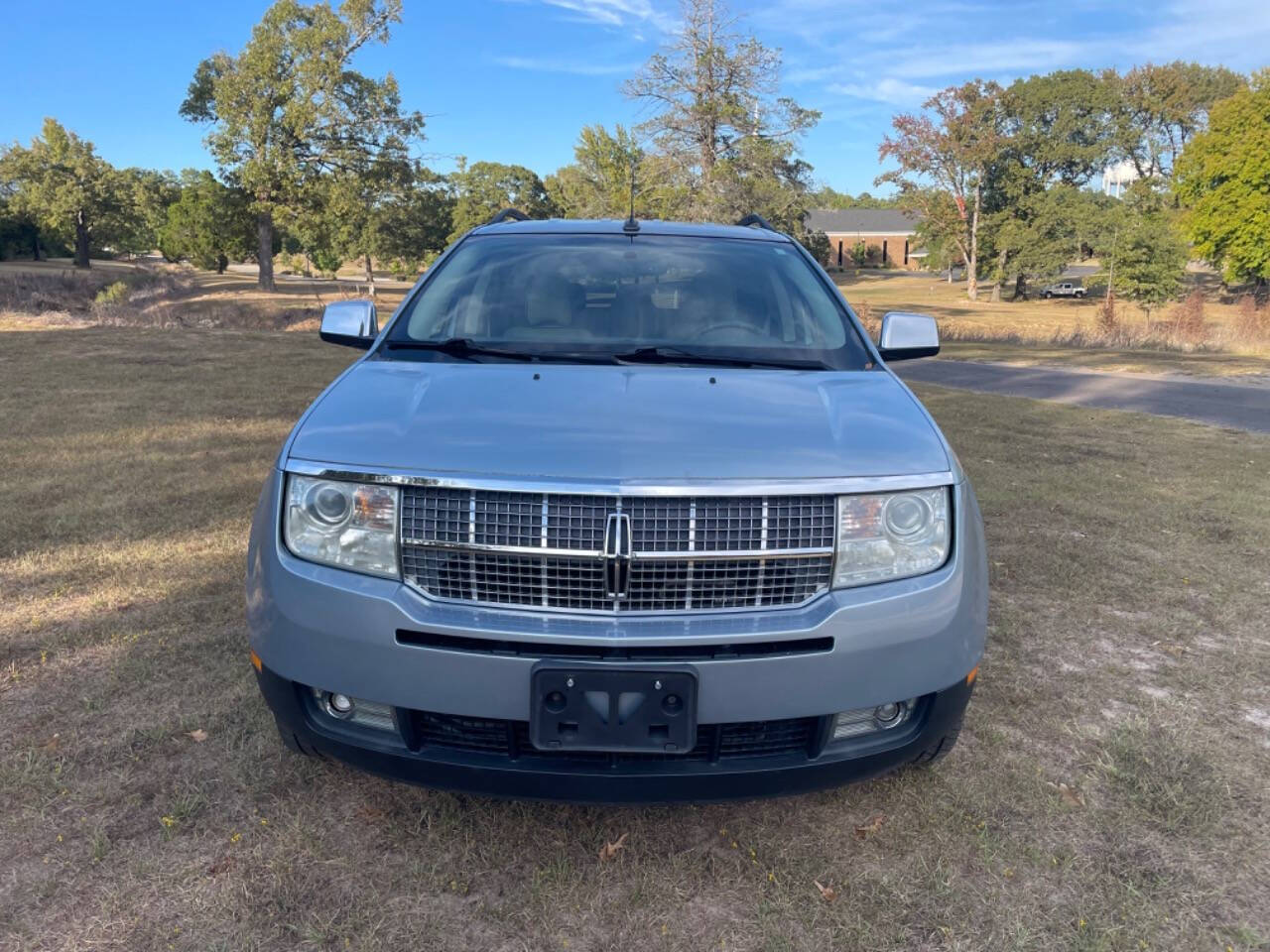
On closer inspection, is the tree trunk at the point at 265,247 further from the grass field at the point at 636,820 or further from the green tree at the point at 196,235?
the grass field at the point at 636,820

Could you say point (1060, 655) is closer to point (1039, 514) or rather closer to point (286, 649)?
point (1039, 514)

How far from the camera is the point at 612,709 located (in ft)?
6.27

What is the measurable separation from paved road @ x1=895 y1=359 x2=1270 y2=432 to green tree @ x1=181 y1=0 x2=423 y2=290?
115ft

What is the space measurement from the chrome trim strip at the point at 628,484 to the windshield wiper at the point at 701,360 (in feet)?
2.51

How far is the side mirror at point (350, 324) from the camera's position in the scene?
3371 mm

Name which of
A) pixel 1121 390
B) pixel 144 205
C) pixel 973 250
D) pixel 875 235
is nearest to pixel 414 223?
pixel 144 205

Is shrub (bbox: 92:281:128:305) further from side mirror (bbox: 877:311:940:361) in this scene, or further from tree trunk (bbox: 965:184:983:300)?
tree trunk (bbox: 965:184:983:300)

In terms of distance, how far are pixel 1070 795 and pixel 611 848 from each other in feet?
4.72

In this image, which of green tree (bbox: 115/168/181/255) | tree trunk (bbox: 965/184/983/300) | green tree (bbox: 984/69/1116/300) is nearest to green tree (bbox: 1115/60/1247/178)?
green tree (bbox: 984/69/1116/300)

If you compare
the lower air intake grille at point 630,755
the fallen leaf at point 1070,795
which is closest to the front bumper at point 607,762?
the lower air intake grille at point 630,755

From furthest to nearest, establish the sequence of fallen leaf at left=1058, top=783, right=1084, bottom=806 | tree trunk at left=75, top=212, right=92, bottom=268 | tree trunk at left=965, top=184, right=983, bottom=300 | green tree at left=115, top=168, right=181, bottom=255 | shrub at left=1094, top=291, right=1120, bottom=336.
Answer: green tree at left=115, top=168, right=181, bottom=255
tree trunk at left=965, top=184, right=983, bottom=300
tree trunk at left=75, top=212, right=92, bottom=268
shrub at left=1094, top=291, right=1120, bottom=336
fallen leaf at left=1058, top=783, right=1084, bottom=806

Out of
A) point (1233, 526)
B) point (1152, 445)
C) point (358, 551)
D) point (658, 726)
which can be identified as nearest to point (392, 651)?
point (358, 551)

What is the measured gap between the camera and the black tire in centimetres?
225

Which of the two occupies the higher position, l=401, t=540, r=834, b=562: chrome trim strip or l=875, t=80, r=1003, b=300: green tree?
l=875, t=80, r=1003, b=300: green tree
